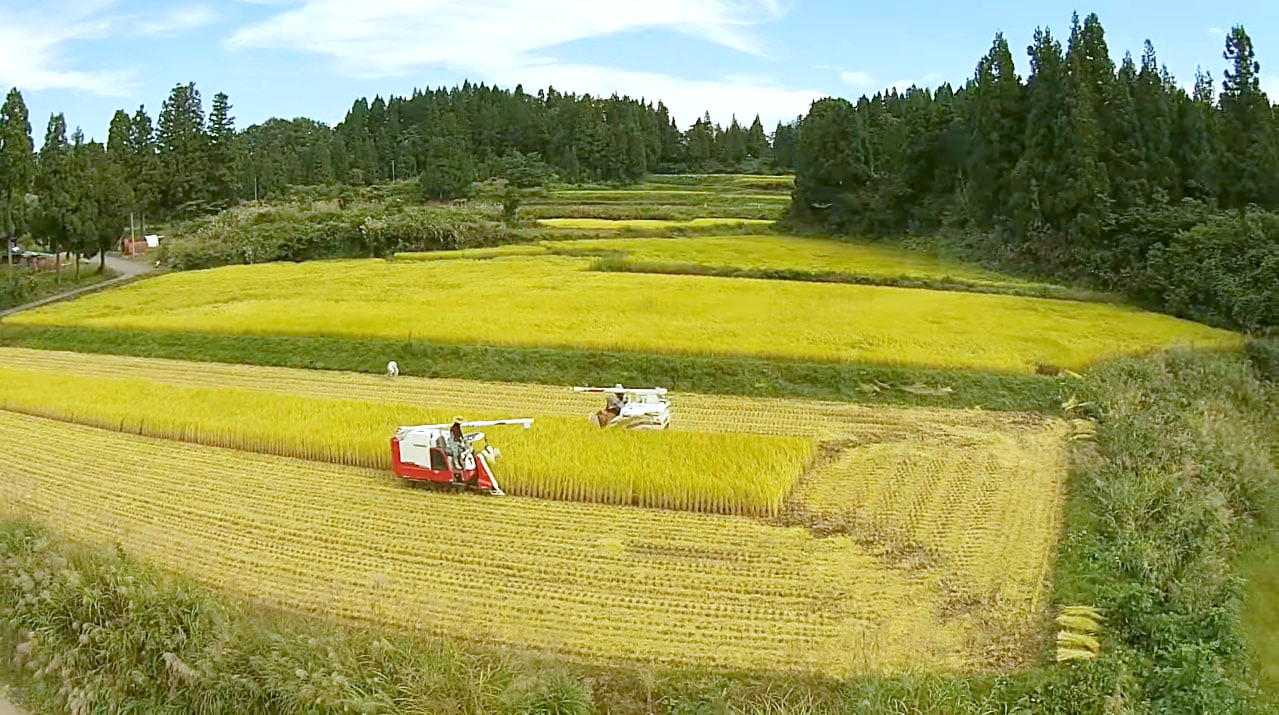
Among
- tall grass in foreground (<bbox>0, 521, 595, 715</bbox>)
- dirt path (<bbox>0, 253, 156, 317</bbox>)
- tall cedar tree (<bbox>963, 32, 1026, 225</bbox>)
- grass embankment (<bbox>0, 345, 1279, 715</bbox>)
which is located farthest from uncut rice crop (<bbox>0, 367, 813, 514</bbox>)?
tall cedar tree (<bbox>963, 32, 1026, 225</bbox>)

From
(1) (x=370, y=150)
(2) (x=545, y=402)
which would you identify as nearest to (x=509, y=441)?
(2) (x=545, y=402)

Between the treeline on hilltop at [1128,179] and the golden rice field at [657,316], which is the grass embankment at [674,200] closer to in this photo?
the treeline on hilltop at [1128,179]

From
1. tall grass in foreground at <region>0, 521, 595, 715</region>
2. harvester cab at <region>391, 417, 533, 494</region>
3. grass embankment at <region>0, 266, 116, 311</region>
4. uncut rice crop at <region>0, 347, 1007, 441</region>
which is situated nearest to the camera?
tall grass in foreground at <region>0, 521, 595, 715</region>

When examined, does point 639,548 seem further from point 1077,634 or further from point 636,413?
point 1077,634

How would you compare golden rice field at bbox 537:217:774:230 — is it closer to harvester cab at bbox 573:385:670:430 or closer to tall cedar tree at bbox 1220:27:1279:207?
tall cedar tree at bbox 1220:27:1279:207

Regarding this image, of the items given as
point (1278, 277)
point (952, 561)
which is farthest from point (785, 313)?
point (952, 561)

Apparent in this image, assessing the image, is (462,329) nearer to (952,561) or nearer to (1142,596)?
(952,561)

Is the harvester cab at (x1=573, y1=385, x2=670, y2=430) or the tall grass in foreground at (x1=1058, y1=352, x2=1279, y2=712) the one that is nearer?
the tall grass in foreground at (x1=1058, y1=352, x2=1279, y2=712)
